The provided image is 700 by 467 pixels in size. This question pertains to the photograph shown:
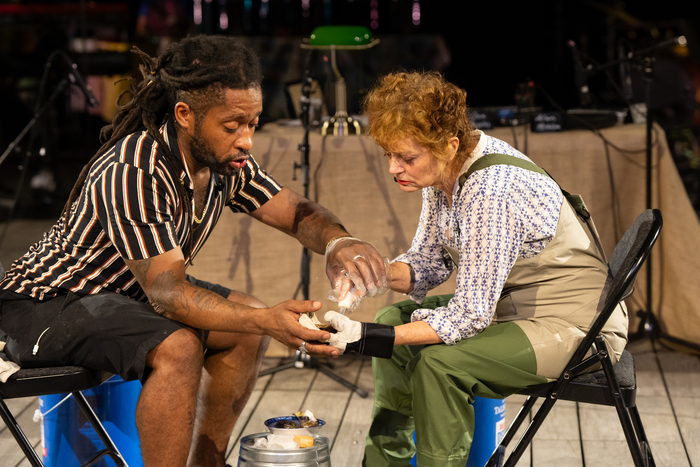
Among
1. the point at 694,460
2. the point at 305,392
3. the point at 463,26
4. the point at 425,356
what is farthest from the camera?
the point at 463,26

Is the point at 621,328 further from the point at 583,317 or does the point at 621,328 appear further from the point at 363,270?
the point at 363,270

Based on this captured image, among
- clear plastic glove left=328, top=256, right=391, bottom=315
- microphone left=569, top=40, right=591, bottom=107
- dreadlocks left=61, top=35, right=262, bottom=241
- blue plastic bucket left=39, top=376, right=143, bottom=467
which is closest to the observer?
dreadlocks left=61, top=35, right=262, bottom=241

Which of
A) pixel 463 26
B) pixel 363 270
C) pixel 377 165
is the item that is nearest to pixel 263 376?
pixel 377 165

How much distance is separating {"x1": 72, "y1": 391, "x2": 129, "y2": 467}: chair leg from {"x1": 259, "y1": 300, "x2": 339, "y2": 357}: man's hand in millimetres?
576

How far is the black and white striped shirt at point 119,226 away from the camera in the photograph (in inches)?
73.1

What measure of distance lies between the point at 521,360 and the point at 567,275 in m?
0.26

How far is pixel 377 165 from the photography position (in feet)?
11.2

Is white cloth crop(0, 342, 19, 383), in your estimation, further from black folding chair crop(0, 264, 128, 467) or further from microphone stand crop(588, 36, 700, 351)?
microphone stand crop(588, 36, 700, 351)

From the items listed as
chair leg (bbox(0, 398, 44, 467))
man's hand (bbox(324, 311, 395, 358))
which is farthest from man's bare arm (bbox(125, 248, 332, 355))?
chair leg (bbox(0, 398, 44, 467))

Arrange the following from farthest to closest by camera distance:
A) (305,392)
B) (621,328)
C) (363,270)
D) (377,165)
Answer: (377,165)
(305,392)
(363,270)
(621,328)

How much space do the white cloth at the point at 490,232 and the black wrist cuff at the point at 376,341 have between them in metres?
0.11

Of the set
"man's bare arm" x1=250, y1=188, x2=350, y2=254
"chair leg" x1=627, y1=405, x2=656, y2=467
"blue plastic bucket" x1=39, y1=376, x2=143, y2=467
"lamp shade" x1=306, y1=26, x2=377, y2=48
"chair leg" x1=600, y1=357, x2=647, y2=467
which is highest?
"lamp shade" x1=306, y1=26, x2=377, y2=48

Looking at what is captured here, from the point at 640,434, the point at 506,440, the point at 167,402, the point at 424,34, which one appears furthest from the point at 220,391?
the point at 424,34

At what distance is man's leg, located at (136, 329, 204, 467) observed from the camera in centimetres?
184
